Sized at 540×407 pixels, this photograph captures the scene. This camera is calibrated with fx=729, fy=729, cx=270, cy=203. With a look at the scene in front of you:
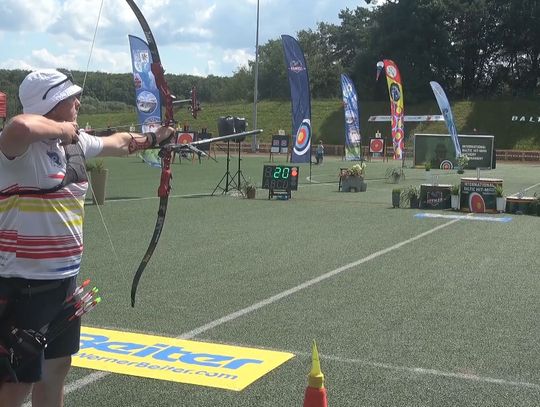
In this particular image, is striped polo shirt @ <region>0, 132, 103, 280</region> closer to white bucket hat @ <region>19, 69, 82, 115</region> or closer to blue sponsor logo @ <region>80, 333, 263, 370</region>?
white bucket hat @ <region>19, 69, 82, 115</region>

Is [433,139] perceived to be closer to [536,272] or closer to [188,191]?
[188,191]

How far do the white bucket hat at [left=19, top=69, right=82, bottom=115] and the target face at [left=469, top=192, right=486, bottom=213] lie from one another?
46.4 ft

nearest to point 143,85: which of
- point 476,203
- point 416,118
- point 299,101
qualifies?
point 299,101

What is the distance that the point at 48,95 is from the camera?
292 centimetres

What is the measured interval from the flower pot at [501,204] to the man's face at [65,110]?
14.0m

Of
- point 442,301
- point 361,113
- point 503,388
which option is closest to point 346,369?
point 503,388

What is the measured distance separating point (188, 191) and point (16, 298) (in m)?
18.4

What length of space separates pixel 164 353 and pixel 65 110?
106 inches

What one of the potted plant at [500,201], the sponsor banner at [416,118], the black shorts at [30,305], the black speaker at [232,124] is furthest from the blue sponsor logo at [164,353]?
the sponsor banner at [416,118]

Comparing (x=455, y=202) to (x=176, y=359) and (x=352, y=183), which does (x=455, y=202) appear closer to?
(x=352, y=183)

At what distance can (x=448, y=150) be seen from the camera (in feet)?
123

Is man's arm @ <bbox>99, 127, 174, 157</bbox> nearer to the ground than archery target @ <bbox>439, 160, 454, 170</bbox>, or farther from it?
farther from it

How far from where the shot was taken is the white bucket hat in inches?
115

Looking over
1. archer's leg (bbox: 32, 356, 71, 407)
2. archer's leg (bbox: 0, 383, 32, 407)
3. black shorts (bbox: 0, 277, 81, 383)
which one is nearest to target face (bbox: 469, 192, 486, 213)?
archer's leg (bbox: 32, 356, 71, 407)
